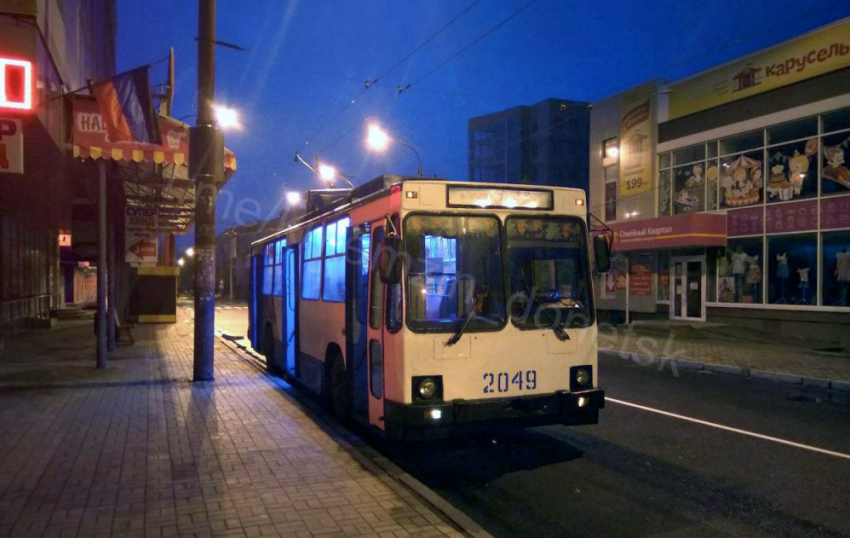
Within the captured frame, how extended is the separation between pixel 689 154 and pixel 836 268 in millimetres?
7133

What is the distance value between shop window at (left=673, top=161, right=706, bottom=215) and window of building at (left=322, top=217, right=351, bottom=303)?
1824 cm

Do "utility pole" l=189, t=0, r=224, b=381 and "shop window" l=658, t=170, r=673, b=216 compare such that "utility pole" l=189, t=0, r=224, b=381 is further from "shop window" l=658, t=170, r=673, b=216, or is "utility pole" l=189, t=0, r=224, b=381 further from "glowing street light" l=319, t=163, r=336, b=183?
"shop window" l=658, t=170, r=673, b=216

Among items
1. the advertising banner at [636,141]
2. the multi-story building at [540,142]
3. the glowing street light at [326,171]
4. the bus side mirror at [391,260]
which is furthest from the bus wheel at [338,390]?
the multi-story building at [540,142]

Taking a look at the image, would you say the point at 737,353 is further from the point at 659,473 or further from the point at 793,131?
the point at 659,473

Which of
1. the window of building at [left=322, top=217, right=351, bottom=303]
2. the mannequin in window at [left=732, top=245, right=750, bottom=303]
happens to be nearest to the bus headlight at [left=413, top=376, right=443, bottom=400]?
the window of building at [left=322, top=217, right=351, bottom=303]

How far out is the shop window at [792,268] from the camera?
1950 cm

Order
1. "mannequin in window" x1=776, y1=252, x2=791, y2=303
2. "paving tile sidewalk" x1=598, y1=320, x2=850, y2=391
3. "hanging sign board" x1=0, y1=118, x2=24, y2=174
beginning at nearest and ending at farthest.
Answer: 1. "hanging sign board" x1=0, y1=118, x2=24, y2=174
2. "paving tile sidewalk" x1=598, y1=320, x2=850, y2=391
3. "mannequin in window" x1=776, y1=252, x2=791, y2=303

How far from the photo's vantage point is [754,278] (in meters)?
21.2

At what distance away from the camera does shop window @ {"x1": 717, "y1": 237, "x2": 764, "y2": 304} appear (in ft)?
69.4

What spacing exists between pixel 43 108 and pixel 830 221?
63.9ft

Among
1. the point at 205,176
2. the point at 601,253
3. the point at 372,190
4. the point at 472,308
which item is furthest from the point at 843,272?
the point at 205,176

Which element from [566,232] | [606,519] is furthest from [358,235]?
[606,519]

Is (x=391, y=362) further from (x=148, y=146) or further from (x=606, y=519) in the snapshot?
(x=148, y=146)

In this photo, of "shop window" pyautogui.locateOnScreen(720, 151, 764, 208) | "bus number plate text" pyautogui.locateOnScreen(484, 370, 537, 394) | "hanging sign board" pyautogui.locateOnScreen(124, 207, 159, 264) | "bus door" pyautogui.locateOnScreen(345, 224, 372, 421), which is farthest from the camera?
"shop window" pyautogui.locateOnScreen(720, 151, 764, 208)
